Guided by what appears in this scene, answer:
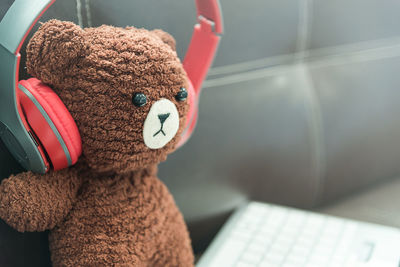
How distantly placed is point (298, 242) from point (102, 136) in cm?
40

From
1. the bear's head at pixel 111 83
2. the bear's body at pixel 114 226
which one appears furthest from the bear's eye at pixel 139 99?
the bear's body at pixel 114 226

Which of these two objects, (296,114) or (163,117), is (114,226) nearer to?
(163,117)

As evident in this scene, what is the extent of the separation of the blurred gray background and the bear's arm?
25 cm

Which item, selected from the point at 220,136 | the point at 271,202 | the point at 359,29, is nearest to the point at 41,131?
the point at 220,136

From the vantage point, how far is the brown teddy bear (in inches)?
15.2

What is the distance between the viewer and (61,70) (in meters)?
0.39

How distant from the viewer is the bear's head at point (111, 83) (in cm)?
38

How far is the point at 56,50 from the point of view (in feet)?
1.24

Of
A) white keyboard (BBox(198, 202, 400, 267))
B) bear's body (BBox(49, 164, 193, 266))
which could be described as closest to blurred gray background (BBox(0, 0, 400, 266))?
white keyboard (BBox(198, 202, 400, 267))

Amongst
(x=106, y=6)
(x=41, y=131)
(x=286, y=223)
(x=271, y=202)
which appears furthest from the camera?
(x=271, y=202)

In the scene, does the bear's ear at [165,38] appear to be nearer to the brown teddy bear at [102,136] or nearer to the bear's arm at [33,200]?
the brown teddy bear at [102,136]

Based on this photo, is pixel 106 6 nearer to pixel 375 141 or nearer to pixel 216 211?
pixel 216 211

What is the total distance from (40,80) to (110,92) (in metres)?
0.08

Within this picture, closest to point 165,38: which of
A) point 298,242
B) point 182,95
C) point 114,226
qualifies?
point 182,95
